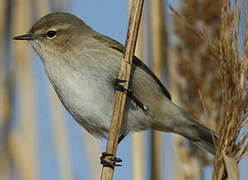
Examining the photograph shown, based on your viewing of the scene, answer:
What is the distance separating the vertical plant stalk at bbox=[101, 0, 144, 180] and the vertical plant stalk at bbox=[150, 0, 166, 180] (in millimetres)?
612

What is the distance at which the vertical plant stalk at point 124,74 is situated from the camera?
69.4 inches

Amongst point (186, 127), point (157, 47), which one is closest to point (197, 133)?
point (186, 127)

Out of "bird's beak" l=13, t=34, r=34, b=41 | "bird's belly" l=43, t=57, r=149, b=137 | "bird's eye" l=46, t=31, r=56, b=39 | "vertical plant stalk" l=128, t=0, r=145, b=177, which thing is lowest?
"vertical plant stalk" l=128, t=0, r=145, b=177

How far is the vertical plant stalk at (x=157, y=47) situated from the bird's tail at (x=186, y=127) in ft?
0.38

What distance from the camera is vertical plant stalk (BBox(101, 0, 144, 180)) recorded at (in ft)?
5.78

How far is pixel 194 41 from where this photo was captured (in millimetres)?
2342

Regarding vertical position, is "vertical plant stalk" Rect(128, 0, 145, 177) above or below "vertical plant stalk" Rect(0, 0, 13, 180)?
below

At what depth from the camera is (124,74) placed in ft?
6.16

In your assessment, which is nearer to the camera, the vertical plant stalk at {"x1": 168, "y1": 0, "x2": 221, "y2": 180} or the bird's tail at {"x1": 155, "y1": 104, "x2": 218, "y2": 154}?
the vertical plant stalk at {"x1": 168, "y1": 0, "x2": 221, "y2": 180}

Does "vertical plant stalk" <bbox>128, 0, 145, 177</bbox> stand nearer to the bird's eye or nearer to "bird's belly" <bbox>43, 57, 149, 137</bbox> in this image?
"bird's belly" <bbox>43, 57, 149, 137</bbox>

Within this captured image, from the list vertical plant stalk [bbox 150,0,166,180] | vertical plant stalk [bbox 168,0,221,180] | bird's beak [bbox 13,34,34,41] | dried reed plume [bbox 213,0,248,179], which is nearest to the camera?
dried reed plume [bbox 213,0,248,179]

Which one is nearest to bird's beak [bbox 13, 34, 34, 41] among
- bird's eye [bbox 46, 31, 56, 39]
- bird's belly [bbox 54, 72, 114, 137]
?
bird's eye [bbox 46, 31, 56, 39]

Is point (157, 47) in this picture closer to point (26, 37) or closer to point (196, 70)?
point (196, 70)

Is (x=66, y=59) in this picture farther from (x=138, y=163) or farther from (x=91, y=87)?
(x=138, y=163)
